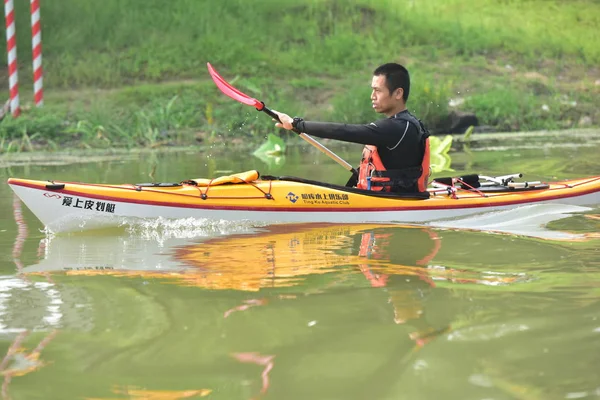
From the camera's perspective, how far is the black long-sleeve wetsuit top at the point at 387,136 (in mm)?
5484

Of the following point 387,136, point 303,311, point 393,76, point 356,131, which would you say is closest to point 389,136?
point 387,136

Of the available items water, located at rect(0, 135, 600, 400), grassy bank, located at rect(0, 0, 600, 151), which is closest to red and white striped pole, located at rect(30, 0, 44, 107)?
grassy bank, located at rect(0, 0, 600, 151)

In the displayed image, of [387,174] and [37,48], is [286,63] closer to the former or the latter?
[37,48]

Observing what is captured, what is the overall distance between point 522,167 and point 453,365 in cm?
652

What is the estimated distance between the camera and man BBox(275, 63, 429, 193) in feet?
18.1

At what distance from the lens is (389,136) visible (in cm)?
556

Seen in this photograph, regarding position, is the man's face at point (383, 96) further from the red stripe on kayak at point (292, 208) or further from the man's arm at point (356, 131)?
the red stripe on kayak at point (292, 208)

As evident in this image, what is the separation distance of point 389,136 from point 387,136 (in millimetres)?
13

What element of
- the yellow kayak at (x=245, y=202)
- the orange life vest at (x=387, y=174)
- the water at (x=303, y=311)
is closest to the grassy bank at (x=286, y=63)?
the yellow kayak at (x=245, y=202)

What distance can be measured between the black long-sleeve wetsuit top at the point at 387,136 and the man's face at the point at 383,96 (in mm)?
78

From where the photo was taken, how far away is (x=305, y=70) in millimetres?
15156

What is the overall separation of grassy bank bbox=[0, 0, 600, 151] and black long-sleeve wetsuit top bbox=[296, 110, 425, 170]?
21.1 ft

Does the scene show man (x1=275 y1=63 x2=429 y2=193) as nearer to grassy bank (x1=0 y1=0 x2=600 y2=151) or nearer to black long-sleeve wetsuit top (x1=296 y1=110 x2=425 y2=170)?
black long-sleeve wetsuit top (x1=296 y1=110 x2=425 y2=170)

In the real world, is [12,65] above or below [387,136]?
above
